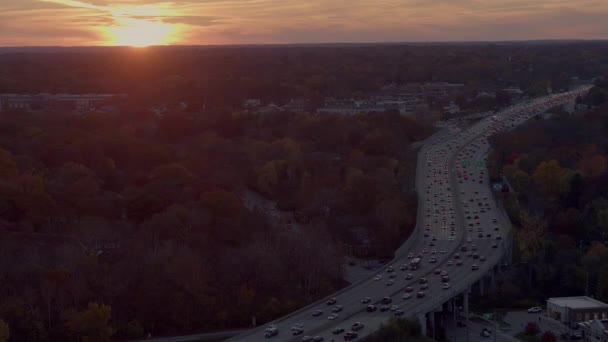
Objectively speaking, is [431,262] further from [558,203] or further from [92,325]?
[92,325]

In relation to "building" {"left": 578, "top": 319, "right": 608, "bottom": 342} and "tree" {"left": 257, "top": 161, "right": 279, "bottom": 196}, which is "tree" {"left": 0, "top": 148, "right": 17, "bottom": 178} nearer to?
"tree" {"left": 257, "top": 161, "right": 279, "bottom": 196}

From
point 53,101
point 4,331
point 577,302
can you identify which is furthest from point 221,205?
point 53,101

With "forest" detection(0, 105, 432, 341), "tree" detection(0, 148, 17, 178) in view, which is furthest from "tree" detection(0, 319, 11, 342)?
"tree" detection(0, 148, 17, 178)

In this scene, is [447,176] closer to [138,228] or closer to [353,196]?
[353,196]

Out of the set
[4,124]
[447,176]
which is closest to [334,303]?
[447,176]

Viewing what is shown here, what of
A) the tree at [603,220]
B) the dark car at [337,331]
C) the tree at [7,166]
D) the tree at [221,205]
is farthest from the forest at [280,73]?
the dark car at [337,331]

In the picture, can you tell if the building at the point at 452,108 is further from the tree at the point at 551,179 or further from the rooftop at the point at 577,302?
the rooftop at the point at 577,302
